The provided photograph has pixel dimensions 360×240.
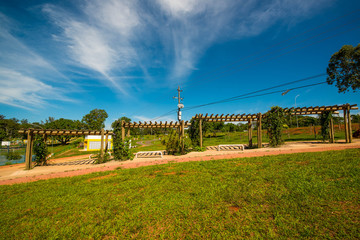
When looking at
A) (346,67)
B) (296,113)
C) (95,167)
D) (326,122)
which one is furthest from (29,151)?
(346,67)

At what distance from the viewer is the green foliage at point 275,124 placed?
12.0m

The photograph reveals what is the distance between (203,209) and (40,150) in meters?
12.7

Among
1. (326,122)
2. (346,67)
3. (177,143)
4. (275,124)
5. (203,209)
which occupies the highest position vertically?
(346,67)

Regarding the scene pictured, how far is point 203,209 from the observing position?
2.85m

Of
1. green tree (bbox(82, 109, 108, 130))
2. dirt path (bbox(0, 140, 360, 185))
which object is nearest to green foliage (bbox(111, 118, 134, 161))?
dirt path (bbox(0, 140, 360, 185))

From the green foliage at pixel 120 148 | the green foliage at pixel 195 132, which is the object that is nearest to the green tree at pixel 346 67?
the green foliage at pixel 195 132

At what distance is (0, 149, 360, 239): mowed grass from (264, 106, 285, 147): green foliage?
26.2 feet

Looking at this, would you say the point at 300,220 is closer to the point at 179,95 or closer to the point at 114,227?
the point at 114,227

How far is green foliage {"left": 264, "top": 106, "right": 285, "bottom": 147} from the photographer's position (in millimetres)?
12016

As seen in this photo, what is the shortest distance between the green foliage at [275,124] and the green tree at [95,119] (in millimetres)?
49299

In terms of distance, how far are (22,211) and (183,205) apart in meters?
3.68

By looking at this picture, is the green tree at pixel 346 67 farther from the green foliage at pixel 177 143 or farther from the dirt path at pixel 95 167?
the green foliage at pixel 177 143

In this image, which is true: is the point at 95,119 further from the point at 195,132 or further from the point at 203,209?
the point at 203,209

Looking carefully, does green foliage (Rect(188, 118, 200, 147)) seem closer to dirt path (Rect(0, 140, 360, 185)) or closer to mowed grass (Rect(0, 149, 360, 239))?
dirt path (Rect(0, 140, 360, 185))
